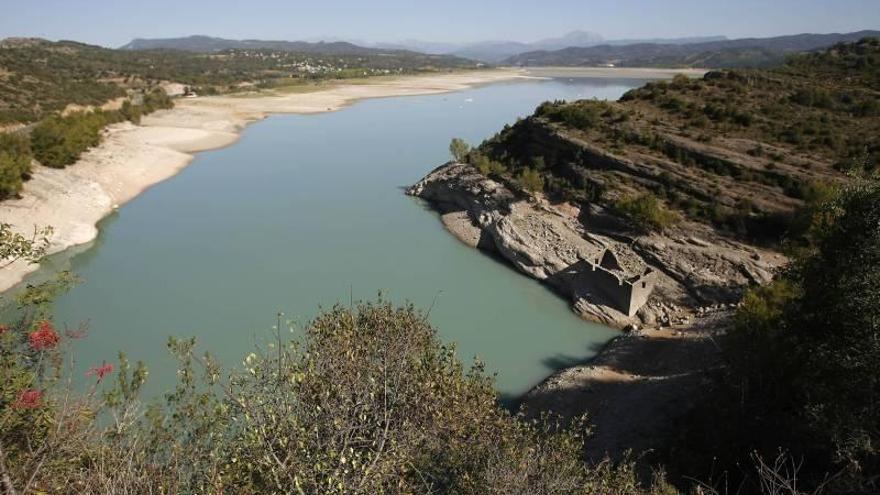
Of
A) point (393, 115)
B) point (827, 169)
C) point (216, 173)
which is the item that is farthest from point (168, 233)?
point (393, 115)

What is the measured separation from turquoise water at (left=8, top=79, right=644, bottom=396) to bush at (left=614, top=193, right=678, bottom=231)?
20.5ft

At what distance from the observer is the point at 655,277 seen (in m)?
23.6

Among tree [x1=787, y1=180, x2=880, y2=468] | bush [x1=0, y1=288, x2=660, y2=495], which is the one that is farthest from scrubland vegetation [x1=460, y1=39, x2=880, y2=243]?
bush [x1=0, y1=288, x2=660, y2=495]

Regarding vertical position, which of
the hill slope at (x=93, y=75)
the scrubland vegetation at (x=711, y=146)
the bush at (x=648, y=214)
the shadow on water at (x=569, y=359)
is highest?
the hill slope at (x=93, y=75)

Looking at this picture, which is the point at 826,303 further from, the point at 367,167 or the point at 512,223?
the point at 367,167

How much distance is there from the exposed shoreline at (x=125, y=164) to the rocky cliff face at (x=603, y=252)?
2114cm

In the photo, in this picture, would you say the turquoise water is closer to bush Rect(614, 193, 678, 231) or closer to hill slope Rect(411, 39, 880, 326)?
hill slope Rect(411, 39, 880, 326)

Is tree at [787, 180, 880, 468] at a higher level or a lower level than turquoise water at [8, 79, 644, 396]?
higher

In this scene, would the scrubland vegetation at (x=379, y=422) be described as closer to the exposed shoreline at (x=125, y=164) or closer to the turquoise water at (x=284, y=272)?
the turquoise water at (x=284, y=272)

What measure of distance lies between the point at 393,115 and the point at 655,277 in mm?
67690

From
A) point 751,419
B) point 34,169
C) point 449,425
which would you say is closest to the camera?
point 449,425

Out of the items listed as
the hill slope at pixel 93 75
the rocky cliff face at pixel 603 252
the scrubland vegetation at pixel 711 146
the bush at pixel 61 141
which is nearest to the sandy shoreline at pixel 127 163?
the bush at pixel 61 141

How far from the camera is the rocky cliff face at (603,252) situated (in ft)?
74.9

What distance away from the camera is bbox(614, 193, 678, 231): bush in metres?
26.7
